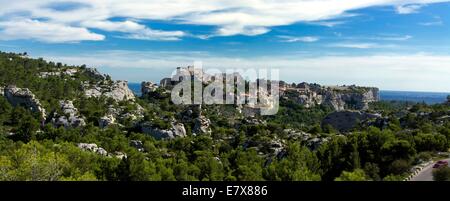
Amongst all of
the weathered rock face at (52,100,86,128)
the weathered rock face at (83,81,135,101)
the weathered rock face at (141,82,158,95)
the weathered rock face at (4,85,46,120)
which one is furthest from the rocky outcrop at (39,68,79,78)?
the weathered rock face at (52,100,86,128)

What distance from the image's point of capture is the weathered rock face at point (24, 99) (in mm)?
120125

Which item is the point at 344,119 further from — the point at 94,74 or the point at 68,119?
the point at 68,119

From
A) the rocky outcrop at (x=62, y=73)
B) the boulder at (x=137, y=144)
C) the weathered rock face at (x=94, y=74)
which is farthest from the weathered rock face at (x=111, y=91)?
the boulder at (x=137, y=144)

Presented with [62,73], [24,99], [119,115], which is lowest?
[119,115]

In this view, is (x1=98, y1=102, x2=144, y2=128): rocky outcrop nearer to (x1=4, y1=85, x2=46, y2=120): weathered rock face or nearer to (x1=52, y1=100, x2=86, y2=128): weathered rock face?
(x1=52, y1=100, x2=86, y2=128): weathered rock face

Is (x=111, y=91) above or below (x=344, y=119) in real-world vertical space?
above

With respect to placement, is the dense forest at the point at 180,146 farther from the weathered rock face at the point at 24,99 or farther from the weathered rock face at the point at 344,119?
the weathered rock face at the point at 344,119

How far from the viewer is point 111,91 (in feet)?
516

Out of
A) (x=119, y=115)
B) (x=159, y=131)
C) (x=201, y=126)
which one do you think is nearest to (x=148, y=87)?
(x=119, y=115)

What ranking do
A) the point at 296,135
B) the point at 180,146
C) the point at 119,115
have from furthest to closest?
the point at 119,115 → the point at 296,135 → the point at 180,146

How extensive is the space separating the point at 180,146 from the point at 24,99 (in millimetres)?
51716

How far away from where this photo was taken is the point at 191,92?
581 ft

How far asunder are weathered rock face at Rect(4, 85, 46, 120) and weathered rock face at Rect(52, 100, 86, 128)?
19.0 feet

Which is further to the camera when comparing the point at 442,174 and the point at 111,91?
the point at 111,91
